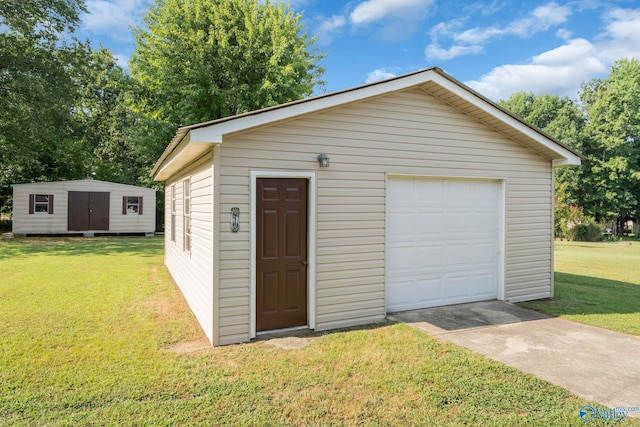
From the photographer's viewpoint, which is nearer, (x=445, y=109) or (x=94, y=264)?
(x=445, y=109)

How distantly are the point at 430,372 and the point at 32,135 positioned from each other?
22.1 m

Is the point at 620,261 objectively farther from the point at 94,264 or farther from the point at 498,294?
the point at 94,264

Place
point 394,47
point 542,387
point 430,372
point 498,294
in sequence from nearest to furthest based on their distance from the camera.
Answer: point 542,387 < point 430,372 < point 498,294 < point 394,47

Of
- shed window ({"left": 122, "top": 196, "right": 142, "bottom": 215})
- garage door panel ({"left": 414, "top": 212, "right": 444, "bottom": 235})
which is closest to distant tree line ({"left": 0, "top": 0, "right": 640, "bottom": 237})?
shed window ({"left": 122, "top": 196, "right": 142, "bottom": 215})

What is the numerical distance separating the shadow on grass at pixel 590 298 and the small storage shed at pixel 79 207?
17.8 metres

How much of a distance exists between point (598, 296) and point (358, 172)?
5.73 m

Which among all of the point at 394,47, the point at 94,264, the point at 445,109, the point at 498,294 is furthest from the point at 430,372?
the point at 394,47

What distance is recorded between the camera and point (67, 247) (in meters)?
14.3

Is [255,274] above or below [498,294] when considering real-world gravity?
above

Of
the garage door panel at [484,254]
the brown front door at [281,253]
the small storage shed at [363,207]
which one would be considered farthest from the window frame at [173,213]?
the garage door panel at [484,254]

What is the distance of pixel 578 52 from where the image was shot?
123ft

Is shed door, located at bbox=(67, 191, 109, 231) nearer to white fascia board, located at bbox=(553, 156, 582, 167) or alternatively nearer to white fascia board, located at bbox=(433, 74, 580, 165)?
white fascia board, located at bbox=(433, 74, 580, 165)

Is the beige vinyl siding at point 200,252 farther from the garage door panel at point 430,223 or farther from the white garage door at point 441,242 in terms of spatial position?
the garage door panel at point 430,223

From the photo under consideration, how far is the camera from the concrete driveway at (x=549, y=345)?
140 inches
